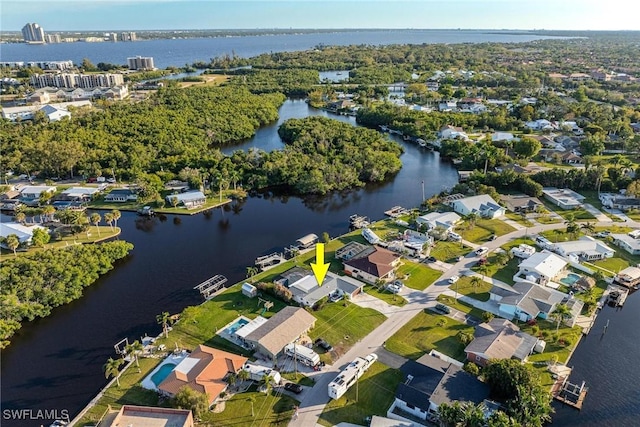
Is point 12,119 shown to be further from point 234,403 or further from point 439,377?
point 439,377

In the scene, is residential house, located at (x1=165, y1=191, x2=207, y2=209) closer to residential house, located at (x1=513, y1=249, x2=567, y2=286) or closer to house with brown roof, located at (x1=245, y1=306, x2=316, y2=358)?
house with brown roof, located at (x1=245, y1=306, x2=316, y2=358)

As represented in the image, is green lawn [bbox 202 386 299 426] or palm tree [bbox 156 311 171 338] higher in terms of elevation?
palm tree [bbox 156 311 171 338]

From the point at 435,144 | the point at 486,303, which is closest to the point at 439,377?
the point at 486,303

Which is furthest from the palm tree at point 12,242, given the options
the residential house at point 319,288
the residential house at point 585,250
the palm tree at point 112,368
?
the residential house at point 585,250

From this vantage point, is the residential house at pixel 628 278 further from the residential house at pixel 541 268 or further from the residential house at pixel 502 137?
the residential house at pixel 502 137

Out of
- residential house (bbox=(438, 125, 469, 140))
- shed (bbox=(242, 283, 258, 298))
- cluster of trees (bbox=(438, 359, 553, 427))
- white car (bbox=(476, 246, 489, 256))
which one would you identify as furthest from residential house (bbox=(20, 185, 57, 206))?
residential house (bbox=(438, 125, 469, 140))

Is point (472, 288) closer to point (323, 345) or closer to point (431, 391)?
point (431, 391)
